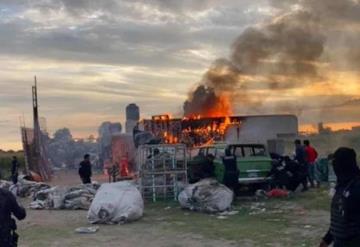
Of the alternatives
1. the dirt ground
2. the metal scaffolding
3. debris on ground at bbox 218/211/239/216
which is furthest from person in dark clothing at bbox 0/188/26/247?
the metal scaffolding

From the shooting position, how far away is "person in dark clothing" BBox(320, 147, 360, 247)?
4.73 m

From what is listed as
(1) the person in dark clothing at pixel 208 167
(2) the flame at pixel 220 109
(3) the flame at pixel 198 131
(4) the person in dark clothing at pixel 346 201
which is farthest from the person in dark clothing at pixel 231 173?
(2) the flame at pixel 220 109

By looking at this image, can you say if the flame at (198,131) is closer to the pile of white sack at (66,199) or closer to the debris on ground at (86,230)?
the pile of white sack at (66,199)

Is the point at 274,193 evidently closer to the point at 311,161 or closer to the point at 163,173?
the point at 311,161

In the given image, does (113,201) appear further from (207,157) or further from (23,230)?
(207,157)

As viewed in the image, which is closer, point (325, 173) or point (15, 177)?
point (325, 173)

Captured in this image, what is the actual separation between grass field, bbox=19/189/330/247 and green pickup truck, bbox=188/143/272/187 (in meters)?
1.05

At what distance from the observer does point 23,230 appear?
13.5m

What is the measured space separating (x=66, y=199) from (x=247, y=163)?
18.0 feet

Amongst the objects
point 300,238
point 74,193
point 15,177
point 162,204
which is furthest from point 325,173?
point 15,177

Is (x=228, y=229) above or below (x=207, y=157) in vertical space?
below

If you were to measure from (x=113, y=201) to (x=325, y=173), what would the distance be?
375 inches

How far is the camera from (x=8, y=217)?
20.2ft

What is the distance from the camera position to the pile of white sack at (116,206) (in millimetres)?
13500
